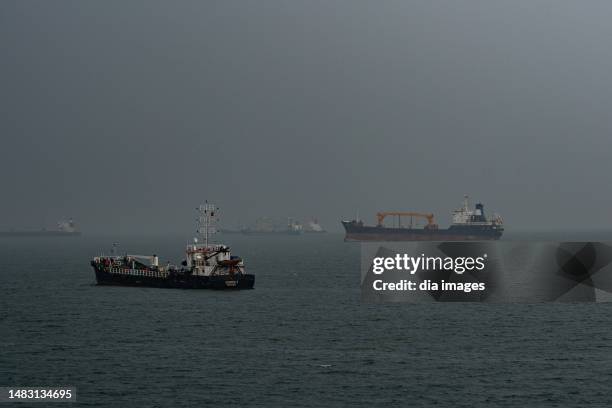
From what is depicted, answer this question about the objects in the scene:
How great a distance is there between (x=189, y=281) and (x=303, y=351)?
58.2 meters

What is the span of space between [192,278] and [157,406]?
75.1 metres

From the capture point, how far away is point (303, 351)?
74188 millimetres

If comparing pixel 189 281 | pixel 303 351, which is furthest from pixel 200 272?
pixel 303 351

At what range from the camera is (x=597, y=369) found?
6656 centimetres

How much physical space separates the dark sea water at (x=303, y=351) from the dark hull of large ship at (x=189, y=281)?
649 centimetres

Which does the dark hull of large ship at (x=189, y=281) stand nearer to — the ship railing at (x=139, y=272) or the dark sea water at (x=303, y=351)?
the ship railing at (x=139, y=272)

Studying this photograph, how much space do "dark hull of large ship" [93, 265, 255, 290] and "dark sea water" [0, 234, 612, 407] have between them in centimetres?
649

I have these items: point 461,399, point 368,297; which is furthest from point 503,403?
point 368,297

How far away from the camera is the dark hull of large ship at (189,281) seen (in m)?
128

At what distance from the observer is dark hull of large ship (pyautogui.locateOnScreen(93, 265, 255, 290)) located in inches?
5039

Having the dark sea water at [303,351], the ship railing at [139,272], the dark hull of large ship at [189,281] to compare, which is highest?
the ship railing at [139,272]

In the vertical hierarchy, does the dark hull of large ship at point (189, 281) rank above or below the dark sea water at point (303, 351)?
above

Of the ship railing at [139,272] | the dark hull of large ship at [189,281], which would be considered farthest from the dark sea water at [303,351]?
the ship railing at [139,272]

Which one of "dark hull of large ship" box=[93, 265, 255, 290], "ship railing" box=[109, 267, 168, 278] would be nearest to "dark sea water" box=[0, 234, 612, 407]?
"dark hull of large ship" box=[93, 265, 255, 290]
